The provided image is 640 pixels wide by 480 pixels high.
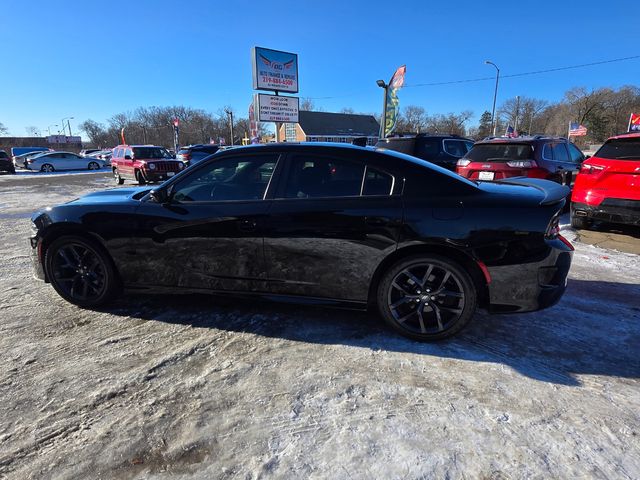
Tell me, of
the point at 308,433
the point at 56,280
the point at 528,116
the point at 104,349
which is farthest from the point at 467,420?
the point at 528,116

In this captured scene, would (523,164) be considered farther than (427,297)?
Yes

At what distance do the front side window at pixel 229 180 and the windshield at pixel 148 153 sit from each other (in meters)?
16.0

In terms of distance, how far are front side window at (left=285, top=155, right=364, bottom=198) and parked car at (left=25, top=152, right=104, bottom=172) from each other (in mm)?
35322

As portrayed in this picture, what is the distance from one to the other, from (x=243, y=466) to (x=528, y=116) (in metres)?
103

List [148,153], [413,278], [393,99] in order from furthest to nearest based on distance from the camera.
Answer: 1. [393,99]
2. [148,153]
3. [413,278]

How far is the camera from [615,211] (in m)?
5.94

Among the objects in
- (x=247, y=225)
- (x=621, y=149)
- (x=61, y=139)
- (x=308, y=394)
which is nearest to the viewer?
(x=308, y=394)

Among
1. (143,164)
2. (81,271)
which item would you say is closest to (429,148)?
(81,271)

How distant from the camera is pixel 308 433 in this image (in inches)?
85.8

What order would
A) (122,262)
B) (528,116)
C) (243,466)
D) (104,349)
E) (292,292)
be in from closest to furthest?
(243,466) < (104,349) < (292,292) < (122,262) < (528,116)

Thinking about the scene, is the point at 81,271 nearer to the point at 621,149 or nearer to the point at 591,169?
the point at 591,169

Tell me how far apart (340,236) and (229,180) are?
3.85ft

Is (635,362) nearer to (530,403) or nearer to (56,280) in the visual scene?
(530,403)

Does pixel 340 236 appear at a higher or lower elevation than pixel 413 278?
higher
